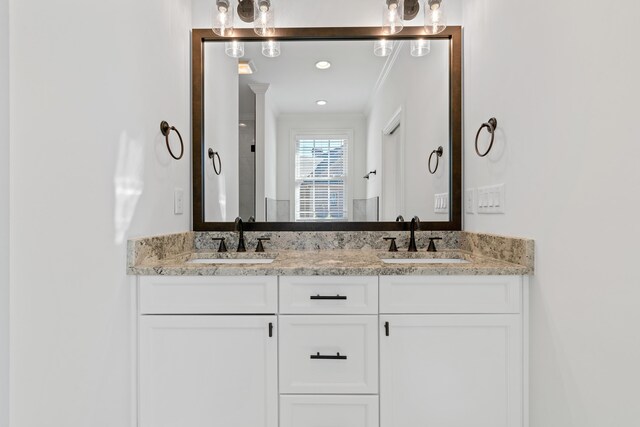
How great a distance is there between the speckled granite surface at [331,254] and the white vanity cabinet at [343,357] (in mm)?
47

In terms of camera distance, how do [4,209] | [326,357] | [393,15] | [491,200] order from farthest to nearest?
1. [393,15]
2. [491,200]
3. [326,357]
4. [4,209]

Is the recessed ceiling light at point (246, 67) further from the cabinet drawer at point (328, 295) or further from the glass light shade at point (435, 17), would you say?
the cabinet drawer at point (328, 295)

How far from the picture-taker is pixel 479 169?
180 centimetres

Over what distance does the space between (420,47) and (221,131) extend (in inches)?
46.4

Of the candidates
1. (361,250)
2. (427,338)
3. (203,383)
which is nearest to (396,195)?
(361,250)

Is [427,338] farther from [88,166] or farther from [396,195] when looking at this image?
[88,166]

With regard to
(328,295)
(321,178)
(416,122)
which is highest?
(416,122)

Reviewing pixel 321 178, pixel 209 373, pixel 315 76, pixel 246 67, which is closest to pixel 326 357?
pixel 209 373

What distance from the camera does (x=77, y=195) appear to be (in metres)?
1.10

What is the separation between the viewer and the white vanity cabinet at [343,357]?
1391 millimetres

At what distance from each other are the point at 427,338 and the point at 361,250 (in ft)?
2.17

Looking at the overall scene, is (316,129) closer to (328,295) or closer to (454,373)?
(328,295)

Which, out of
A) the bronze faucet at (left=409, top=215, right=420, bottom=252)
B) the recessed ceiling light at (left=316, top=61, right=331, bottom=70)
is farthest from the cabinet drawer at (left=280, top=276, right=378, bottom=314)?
the recessed ceiling light at (left=316, top=61, right=331, bottom=70)

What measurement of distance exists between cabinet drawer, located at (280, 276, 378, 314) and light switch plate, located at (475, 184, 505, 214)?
0.66 m
